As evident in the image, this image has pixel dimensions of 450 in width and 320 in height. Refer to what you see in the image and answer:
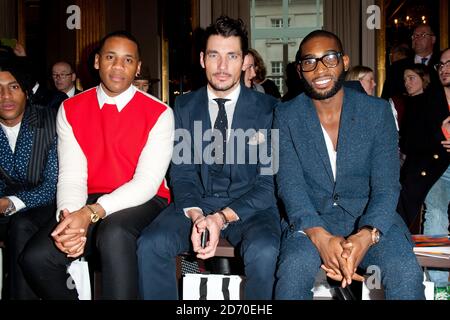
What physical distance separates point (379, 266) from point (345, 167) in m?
0.50

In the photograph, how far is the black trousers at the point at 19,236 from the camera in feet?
7.64

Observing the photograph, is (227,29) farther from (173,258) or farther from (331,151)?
(173,258)

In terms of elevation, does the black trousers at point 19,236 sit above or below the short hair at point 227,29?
below

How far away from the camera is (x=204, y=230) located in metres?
2.14

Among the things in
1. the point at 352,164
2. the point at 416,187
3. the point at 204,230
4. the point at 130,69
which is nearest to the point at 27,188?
the point at 130,69

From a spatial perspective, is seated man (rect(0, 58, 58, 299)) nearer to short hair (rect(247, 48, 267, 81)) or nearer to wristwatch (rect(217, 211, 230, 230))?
wristwatch (rect(217, 211, 230, 230))

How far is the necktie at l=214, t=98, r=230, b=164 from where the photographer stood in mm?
2479

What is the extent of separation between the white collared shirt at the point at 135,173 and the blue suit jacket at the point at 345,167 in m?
0.65

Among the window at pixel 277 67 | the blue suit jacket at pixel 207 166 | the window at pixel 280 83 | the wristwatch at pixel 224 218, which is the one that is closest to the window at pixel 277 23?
the window at pixel 277 67

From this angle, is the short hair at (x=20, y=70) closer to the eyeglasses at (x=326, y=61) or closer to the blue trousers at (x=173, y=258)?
the blue trousers at (x=173, y=258)

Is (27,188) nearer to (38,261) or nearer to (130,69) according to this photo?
(38,261)

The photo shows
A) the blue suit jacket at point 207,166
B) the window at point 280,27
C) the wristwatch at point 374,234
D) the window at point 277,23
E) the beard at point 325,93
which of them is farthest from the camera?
the window at point 277,23

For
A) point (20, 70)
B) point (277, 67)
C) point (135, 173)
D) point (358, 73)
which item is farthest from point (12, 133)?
point (277, 67)

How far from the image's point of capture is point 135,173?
Answer: 243 cm
